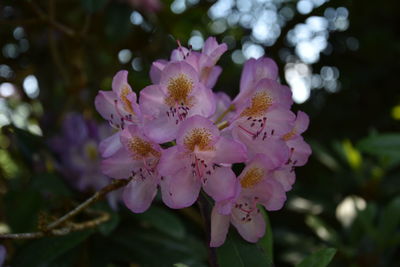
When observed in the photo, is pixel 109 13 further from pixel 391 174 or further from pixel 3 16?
pixel 391 174

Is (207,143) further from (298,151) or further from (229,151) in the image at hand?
(298,151)

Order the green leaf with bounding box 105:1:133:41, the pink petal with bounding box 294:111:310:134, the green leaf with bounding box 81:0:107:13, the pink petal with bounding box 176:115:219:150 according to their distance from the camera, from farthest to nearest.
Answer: the green leaf with bounding box 105:1:133:41 → the green leaf with bounding box 81:0:107:13 → the pink petal with bounding box 294:111:310:134 → the pink petal with bounding box 176:115:219:150

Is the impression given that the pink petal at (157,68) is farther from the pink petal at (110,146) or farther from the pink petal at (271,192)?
the pink petal at (271,192)

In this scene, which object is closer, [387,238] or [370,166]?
[387,238]

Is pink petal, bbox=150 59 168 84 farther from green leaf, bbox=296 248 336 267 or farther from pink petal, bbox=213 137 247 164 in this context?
green leaf, bbox=296 248 336 267

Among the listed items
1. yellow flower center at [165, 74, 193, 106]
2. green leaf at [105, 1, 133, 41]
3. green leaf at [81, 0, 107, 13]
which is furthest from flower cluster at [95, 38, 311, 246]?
green leaf at [105, 1, 133, 41]

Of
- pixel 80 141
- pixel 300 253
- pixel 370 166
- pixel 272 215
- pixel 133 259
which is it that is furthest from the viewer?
pixel 272 215

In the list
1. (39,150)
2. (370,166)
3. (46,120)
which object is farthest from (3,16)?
(370,166)

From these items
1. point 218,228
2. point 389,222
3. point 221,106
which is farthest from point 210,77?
point 389,222
